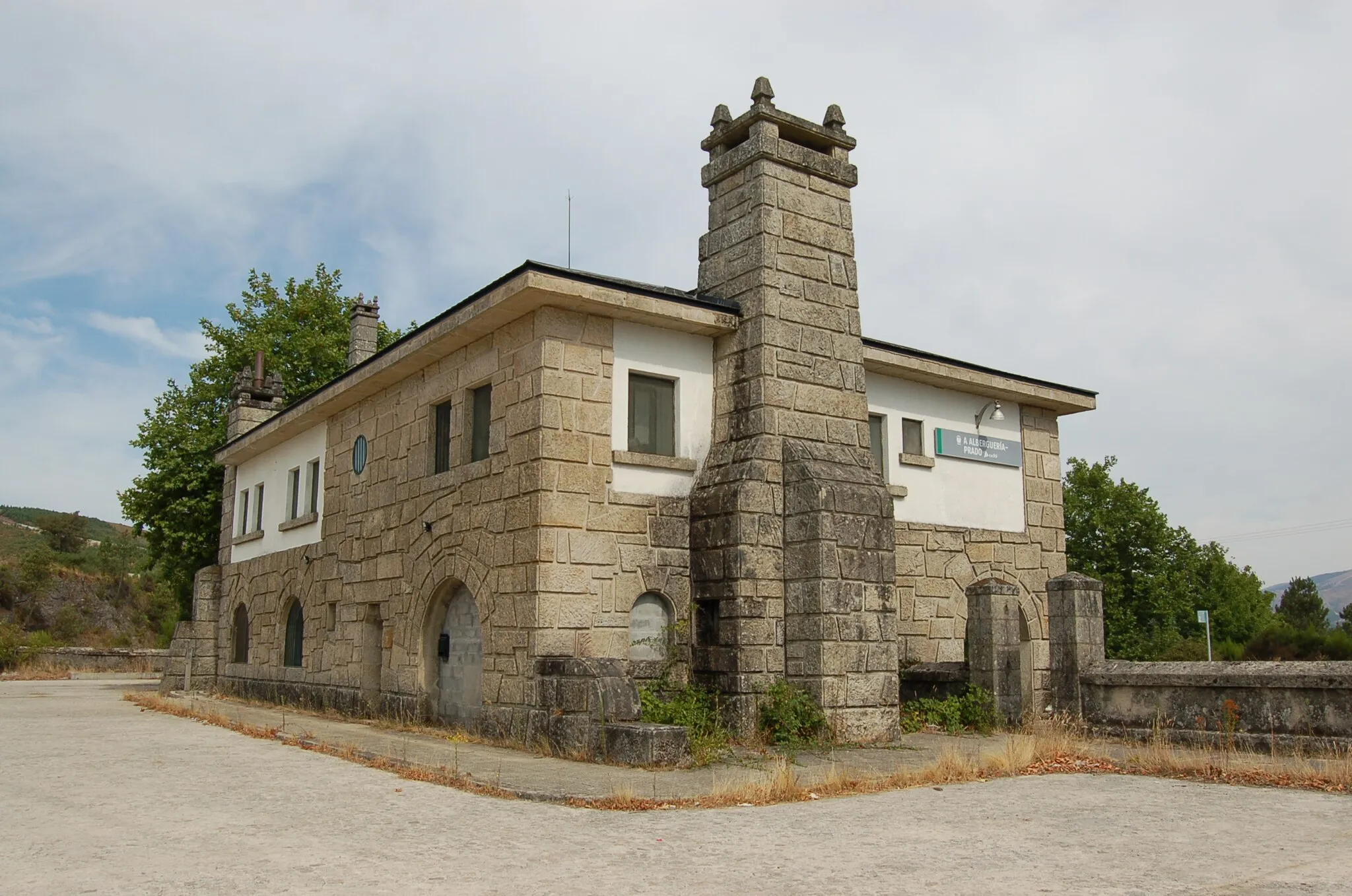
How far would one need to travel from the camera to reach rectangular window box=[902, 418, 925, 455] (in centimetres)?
1587

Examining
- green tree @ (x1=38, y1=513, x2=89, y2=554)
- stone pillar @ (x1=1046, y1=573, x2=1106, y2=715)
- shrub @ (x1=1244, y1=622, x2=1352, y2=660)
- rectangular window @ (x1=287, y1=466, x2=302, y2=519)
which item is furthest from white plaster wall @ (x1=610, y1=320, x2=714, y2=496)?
green tree @ (x1=38, y1=513, x2=89, y2=554)

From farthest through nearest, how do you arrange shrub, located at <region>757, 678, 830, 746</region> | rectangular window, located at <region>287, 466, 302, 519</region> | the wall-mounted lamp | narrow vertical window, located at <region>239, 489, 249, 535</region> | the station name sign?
narrow vertical window, located at <region>239, 489, 249, 535</region> < rectangular window, located at <region>287, 466, 302, 519</region> < the wall-mounted lamp < the station name sign < shrub, located at <region>757, 678, 830, 746</region>

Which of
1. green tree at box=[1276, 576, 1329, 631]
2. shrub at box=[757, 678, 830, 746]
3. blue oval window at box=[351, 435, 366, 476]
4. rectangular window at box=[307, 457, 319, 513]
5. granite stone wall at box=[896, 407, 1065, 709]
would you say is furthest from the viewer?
green tree at box=[1276, 576, 1329, 631]

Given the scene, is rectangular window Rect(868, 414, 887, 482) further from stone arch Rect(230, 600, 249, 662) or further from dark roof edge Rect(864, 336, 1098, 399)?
stone arch Rect(230, 600, 249, 662)

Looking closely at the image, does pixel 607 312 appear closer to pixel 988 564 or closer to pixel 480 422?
pixel 480 422

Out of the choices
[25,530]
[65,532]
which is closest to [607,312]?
[65,532]

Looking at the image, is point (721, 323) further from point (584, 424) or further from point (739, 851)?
point (739, 851)

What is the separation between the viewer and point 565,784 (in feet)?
28.3

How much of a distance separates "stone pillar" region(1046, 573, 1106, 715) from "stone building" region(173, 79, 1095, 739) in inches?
25.6

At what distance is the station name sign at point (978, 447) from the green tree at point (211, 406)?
14830 mm

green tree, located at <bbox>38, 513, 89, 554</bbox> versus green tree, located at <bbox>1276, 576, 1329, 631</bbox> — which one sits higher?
green tree, located at <bbox>38, 513, 89, 554</bbox>

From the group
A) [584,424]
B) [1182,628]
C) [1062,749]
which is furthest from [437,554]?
[1182,628]

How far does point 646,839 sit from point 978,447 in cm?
1135

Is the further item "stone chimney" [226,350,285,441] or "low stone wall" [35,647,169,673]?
"low stone wall" [35,647,169,673]
